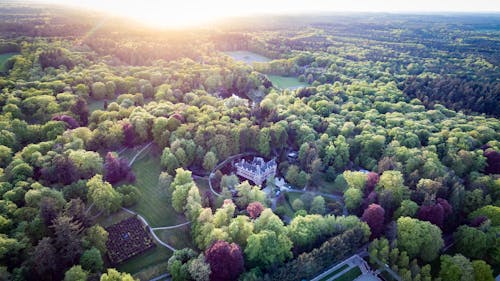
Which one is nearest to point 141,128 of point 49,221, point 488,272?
point 49,221

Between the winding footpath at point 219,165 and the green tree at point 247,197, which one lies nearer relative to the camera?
the green tree at point 247,197

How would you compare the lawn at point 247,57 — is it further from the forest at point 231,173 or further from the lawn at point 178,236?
the lawn at point 178,236

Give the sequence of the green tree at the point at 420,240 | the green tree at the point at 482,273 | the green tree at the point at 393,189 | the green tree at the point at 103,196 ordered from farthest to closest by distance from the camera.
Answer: the green tree at the point at 393,189, the green tree at the point at 103,196, the green tree at the point at 420,240, the green tree at the point at 482,273

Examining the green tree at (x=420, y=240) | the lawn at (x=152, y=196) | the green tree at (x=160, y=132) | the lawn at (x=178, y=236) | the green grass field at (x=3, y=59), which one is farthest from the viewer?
the green grass field at (x=3, y=59)

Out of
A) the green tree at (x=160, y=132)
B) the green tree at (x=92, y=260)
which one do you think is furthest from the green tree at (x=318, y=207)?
the green tree at (x=160, y=132)

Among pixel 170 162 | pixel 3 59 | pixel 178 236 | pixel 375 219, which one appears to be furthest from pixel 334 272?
pixel 3 59

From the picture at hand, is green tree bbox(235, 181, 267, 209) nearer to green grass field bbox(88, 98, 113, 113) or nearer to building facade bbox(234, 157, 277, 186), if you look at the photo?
building facade bbox(234, 157, 277, 186)

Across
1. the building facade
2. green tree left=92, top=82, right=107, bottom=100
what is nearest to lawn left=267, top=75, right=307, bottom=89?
the building facade

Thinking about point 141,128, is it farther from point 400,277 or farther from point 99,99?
point 400,277
